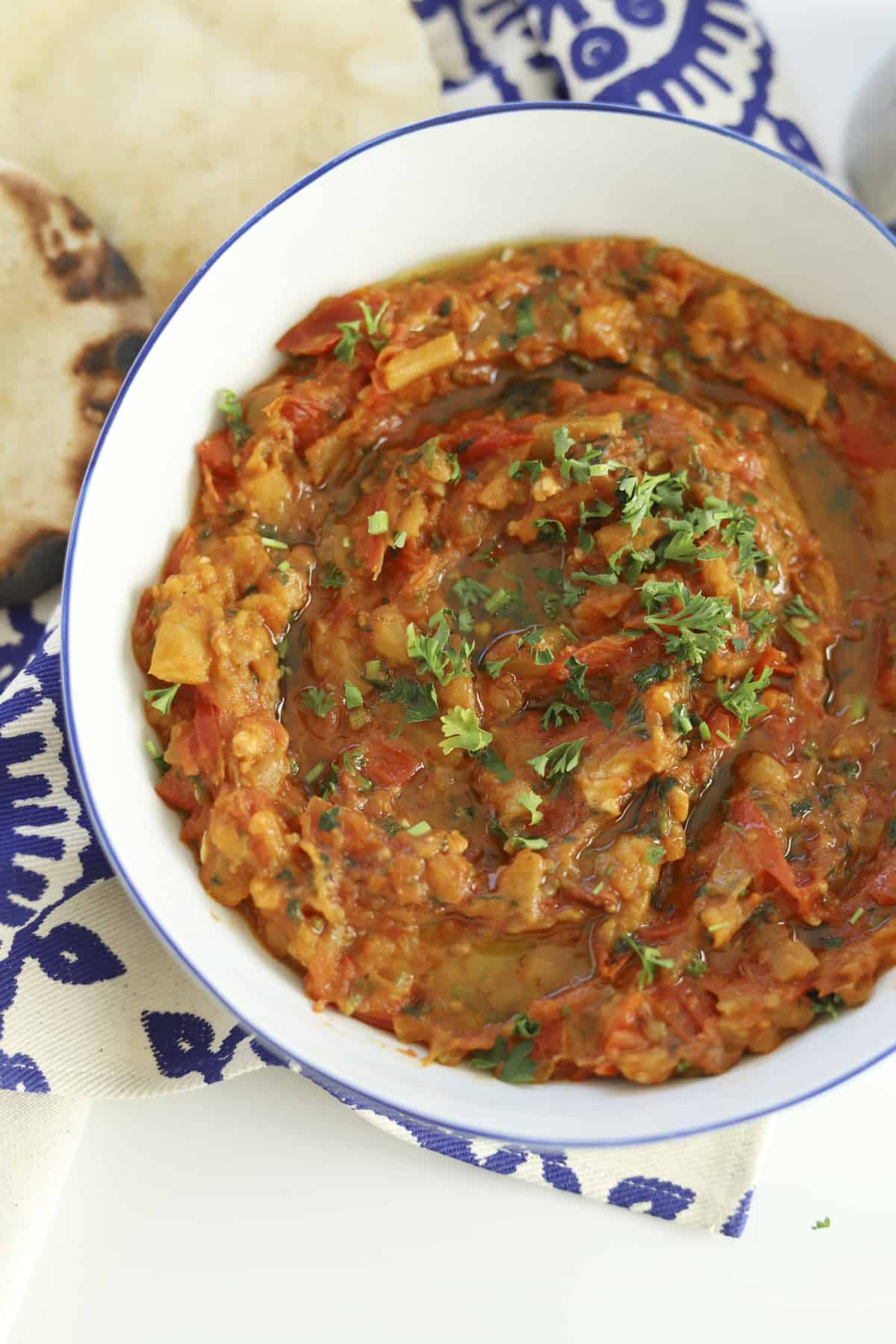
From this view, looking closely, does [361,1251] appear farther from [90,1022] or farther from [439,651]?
[439,651]

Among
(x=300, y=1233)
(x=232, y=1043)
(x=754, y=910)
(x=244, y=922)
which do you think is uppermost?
(x=754, y=910)

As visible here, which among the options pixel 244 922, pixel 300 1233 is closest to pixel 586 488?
pixel 244 922

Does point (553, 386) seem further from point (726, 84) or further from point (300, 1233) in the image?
point (300, 1233)

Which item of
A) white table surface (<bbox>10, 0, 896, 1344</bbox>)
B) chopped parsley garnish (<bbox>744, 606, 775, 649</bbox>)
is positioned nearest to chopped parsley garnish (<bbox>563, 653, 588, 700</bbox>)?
chopped parsley garnish (<bbox>744, 606, 775, 649</bbox>)

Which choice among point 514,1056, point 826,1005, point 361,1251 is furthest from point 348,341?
point 361,1251

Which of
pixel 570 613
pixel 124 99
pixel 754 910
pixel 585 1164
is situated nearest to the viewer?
pixel 754 910

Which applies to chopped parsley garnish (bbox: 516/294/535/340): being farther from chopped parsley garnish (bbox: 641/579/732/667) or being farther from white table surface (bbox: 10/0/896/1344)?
white table surface (bbox: 10/0/896/1344)

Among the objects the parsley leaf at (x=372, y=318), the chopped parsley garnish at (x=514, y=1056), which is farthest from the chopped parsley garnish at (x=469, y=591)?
the chopped parsley garnish at (x=514, y=1056)
